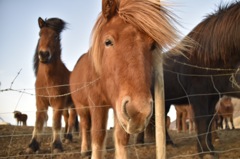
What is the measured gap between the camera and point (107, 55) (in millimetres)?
2746

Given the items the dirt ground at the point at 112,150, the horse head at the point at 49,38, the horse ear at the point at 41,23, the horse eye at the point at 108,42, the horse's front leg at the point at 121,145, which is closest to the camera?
the horse eye at the point at 108,42

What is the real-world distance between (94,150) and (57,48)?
3.91m

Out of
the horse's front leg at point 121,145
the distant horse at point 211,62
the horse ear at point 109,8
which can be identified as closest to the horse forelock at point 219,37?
the distant horse at point 211,62

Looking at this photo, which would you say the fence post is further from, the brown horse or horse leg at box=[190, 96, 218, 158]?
horse leg at box=[190, 96, 218, 158]

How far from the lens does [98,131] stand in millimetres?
3441

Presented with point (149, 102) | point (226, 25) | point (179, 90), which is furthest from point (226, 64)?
point (149, 102)

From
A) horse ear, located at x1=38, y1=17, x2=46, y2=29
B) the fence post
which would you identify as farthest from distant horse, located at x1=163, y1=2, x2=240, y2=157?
horse ear, located at x1=38, y1=17, x2=46, y2=29

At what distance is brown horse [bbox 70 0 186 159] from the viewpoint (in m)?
2.21

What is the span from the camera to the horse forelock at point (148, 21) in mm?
2674

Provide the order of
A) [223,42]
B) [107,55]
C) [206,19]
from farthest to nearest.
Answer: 1. [206,19]
2. [223,42]
3. [107,55]

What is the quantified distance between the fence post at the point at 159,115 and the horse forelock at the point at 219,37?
1.82 m

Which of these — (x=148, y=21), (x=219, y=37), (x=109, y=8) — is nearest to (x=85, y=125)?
(x=219, y=37)

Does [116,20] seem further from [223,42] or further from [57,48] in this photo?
[57,48]

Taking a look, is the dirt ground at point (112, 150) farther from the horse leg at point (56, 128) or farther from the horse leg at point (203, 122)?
the horse leg at point (203, 122)
